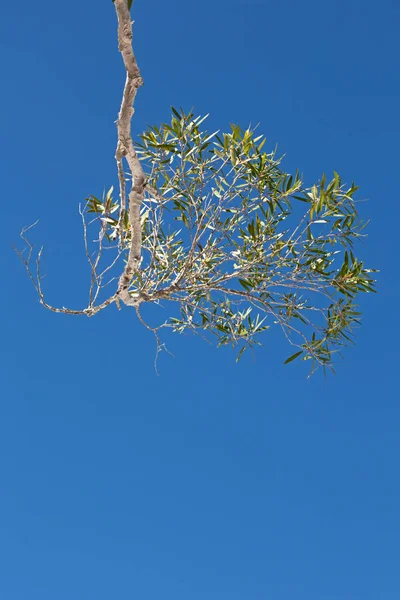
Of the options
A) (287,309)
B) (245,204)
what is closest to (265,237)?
(245,204)

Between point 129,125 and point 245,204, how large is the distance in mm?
1207

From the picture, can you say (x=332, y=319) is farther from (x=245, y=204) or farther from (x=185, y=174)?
(x=185, y=174)

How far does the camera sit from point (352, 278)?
468 cm

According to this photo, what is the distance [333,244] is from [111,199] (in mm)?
1494

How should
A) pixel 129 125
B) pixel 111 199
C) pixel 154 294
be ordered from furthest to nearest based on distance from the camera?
pixel 111 199 < pixel 154 294 < pixel 129 125

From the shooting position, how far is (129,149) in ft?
12.4

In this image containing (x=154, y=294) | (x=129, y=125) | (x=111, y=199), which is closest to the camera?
(x=129, y=125)

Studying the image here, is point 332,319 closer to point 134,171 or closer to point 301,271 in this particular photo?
point 301,271

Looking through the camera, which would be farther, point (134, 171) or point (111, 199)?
point (111, 199)

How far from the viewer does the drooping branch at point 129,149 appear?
341 centimetres

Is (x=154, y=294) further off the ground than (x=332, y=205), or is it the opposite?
(x=332, y=205)

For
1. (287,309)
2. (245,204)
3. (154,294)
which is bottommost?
(154,294)

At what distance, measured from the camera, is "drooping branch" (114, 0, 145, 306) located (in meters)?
3.41

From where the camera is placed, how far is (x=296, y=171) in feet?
15.2
